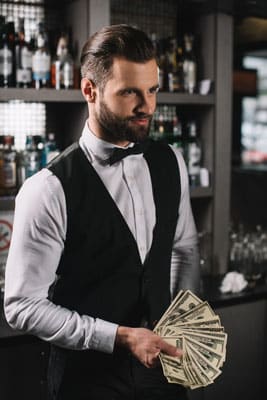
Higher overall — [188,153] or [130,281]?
[188,153]

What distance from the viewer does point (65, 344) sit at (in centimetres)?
167

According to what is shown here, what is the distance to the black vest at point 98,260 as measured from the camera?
176 cm

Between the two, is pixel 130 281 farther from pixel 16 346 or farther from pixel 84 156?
pixel 16 346

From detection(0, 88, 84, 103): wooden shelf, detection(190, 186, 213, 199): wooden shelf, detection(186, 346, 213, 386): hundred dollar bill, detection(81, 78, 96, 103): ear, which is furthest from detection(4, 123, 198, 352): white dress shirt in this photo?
detection(190, 186, 213, 199): wooden shelf

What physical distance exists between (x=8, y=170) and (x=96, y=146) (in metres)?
0.95

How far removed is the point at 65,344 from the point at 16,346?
0.73 meters

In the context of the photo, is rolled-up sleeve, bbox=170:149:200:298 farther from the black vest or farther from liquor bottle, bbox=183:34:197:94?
liquor bottle, bbox=183:34:197:94

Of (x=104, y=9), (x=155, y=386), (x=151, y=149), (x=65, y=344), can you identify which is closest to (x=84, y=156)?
(x=151, y=149)

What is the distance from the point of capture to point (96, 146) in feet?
6.03

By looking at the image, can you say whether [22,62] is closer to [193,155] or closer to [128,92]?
[193,155]

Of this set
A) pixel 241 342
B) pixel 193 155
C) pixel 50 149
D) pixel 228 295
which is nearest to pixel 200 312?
pixel 228 295

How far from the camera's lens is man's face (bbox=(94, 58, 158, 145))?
1.67 m

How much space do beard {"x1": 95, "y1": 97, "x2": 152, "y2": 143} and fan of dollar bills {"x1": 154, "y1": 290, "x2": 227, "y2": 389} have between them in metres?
0.47

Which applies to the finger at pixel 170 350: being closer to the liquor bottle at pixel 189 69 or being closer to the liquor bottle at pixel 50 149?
the liquor bottle at pixel 50 149
